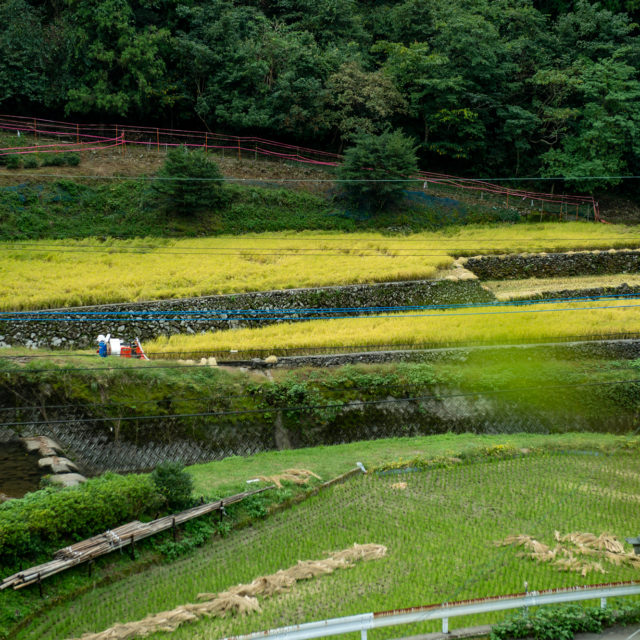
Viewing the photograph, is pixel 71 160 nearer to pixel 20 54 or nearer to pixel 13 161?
pixel 13 161

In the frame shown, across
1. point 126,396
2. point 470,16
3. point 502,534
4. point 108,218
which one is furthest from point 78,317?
point 470,16

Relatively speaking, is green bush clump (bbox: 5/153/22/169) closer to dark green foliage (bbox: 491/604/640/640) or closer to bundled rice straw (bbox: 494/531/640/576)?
bundled rice straw (bbox: 494/531/640/576)

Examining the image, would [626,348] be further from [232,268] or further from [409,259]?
[232,268]

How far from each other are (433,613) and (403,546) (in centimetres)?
284

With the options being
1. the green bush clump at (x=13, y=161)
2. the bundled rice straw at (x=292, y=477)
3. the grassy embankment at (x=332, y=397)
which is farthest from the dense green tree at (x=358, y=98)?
the bundled rice straw at (x=292, y=477)

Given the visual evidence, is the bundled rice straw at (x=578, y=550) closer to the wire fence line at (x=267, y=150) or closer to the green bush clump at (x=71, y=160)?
the wire fence line at (x=267, y=150)

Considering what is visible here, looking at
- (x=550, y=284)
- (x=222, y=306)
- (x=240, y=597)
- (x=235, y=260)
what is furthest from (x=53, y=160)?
(x=240, y=597)

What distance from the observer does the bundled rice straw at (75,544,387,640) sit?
928cm

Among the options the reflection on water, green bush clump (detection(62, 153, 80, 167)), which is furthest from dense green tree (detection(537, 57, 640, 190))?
the reflection on water

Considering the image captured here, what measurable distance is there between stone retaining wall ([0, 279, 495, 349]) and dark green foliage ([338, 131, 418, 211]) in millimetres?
5984

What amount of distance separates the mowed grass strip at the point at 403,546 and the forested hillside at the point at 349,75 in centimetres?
1893

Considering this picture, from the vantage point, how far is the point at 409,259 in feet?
78.8

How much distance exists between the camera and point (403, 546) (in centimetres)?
1121

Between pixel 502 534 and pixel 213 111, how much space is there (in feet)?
77.5
